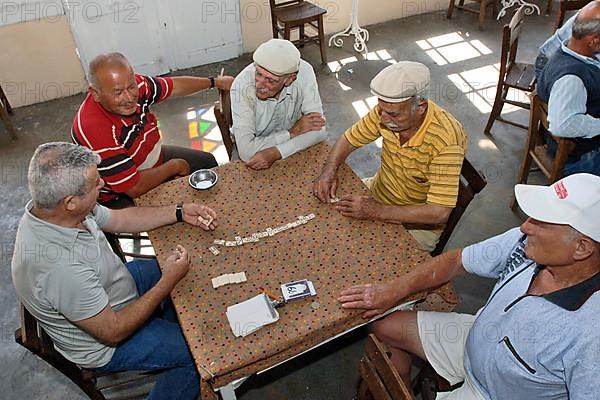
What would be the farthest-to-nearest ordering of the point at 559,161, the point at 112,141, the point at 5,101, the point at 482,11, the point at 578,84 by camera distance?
the point at 482,11 < the point at 5,101 < the point at 559,161 < the point at 578,84 < the point at 112,141

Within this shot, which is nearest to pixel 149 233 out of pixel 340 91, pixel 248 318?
pixel 248 318

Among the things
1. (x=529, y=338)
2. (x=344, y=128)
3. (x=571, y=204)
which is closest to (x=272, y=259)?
(x=529, y=338)

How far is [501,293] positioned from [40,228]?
1781 millimetres

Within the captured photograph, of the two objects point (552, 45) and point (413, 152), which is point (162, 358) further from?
point (552, 45)

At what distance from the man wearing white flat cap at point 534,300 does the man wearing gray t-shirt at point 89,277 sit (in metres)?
0.84

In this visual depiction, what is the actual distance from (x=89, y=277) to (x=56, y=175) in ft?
1.33

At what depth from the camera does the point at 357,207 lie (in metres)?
2.33

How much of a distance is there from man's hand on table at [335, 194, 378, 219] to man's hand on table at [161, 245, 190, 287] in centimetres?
75

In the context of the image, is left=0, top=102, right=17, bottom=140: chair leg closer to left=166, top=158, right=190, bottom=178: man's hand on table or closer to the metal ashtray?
left=166, top=158, right=190, bottom=178: man's hand on table

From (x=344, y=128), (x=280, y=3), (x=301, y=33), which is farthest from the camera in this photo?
(x=301, y=33)

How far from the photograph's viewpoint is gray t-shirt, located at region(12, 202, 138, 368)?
186 cm

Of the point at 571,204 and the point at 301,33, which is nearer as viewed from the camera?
the point at 571,204

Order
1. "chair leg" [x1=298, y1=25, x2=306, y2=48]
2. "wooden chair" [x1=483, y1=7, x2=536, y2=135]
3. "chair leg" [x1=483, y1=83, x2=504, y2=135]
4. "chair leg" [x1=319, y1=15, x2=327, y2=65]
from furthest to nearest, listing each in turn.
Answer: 1. "chair leg" [x1=298, y1=25, x2=306, y2=48]
2. "chair leg" [x1=319, y1=15, x2=327, y2=65]
3. "chair leg" [x1=483, y1=83, x2=504, y2=135]
4. "wooden chair" [x1=483, y1=7, x2=536, y2=135]

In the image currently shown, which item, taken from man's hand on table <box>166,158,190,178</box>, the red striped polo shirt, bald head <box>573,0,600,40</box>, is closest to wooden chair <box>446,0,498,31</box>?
bald head <box>573,0,600,40</box>
